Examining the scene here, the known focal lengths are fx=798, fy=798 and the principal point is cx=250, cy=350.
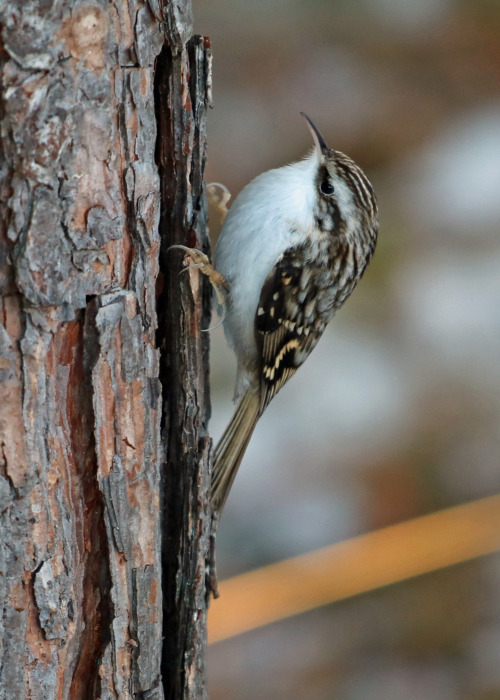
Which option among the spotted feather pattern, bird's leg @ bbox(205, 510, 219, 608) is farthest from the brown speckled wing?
bird's leg @ bbox(205, 510, 219, 608)

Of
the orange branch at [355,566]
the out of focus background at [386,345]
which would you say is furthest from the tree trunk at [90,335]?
the out of focus background at [386,345]

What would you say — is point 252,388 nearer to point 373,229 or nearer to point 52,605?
point 373,229

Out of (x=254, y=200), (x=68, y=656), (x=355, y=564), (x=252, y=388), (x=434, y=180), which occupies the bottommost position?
(x=68, y=656)

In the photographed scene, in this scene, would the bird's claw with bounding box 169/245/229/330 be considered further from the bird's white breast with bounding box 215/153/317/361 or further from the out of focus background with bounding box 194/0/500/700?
the out of focus background with bounding box 194/0/500/700

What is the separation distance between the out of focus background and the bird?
1.10 meters

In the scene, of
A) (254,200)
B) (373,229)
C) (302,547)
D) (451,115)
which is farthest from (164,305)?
(451,115)

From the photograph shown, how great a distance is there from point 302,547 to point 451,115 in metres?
2.14

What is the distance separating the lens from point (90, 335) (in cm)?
139

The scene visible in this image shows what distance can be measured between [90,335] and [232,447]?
903 mm

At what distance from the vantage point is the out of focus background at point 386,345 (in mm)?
3381

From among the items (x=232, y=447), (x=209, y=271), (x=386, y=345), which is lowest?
(x=232, y=447)

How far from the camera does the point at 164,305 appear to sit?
1722 millimetres

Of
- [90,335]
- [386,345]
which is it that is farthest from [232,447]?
[386,345]

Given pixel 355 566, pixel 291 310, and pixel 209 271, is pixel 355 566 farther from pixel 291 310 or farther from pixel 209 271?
pixel 209 271
